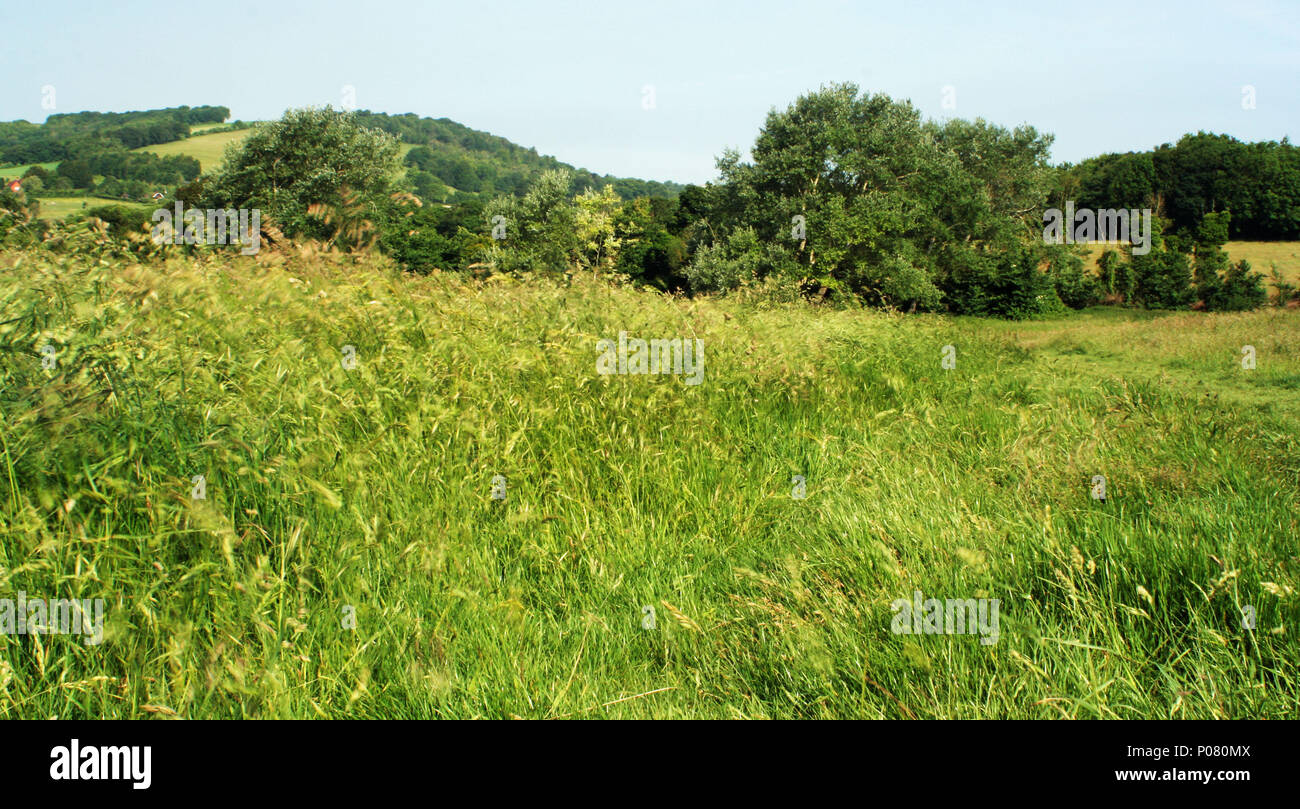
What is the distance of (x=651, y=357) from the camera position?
509 centimetres

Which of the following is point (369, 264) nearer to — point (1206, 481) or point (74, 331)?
point (74, 331)

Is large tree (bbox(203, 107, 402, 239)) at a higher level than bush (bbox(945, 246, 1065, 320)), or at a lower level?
higher

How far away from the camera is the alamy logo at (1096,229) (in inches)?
1455

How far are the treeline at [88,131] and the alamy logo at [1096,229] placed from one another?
5322 cm

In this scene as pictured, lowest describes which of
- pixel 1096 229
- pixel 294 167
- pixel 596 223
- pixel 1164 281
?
pixel 1164 281

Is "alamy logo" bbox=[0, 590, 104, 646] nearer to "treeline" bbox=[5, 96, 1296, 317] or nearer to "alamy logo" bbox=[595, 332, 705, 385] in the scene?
"alamy logo" bbox=[595, 332, 705, 385]

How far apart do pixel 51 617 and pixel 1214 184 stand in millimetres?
66017

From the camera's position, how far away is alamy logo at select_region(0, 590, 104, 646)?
1.97 meters

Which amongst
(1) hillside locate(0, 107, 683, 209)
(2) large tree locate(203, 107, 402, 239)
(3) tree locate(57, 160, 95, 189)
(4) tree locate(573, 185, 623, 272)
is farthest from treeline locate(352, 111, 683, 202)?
(3) tree locate(57, 160, 95, 189)

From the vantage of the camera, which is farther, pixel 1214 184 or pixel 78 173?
pixel 1214 184

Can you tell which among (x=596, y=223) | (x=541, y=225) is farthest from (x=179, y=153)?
(x=541, y=225)
